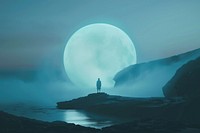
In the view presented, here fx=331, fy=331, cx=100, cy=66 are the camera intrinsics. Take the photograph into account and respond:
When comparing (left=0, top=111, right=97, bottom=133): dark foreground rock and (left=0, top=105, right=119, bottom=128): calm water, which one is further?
(left=0, top=105, right=119, bottom=128): calm water

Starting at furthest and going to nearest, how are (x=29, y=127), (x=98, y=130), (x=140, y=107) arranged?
(x=140, y=107) < (x=29, y=127) < (x=98, y=130)

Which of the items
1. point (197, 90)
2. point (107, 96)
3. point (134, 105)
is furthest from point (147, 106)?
point (107, 96)

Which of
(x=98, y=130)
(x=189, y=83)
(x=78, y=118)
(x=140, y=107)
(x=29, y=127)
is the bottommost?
(x=98, y=130)

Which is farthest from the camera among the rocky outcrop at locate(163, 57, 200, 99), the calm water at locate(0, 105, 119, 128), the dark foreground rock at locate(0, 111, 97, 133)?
the rocky outcrop at locate(163, 57, 200, 99)

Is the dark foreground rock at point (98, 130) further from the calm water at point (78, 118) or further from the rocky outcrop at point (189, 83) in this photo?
the rocky outcrop at point (189, 83)

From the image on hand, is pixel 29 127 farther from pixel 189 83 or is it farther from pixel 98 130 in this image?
pixel 189 83

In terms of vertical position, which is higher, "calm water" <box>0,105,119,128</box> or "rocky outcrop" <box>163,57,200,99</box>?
"rocky outcrop" <box>163,57,200,99</box>

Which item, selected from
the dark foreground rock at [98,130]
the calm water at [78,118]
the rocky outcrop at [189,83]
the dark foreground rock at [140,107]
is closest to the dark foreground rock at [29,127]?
the dark foreground rock at [98,130]

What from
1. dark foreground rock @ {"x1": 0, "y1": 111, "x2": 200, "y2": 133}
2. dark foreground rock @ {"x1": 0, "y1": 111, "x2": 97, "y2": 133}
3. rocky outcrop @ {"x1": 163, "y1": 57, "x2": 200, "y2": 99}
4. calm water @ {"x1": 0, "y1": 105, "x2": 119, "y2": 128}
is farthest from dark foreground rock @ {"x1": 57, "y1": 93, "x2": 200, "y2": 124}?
dark foreground rock @ {"x1": 0, "y1": 111, "x2": 97, "y2": 133}

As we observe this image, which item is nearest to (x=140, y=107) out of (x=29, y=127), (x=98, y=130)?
(x=98, y=130)

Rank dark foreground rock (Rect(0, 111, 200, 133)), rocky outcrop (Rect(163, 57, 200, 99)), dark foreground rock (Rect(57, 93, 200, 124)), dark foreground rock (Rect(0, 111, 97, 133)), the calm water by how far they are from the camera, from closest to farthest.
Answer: dark foreground rock (Rect(0, 111, 200, 133)) < dark foreground rock (Rect(0, 111, 97, 133)) < dark foreground rock (Rect(57, 93, 200, 124)) < the calm water < rocky outcrop (Rect(163, 57, 200, 99))

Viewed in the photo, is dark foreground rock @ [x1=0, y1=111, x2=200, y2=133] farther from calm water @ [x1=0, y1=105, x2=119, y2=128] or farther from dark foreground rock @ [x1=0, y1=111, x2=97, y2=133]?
calm water @ [x1=0, y1=105, x2=119, y2=128]

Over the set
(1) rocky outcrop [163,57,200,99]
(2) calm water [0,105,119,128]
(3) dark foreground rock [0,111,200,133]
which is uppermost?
(1) rocky outcrop [163,57,200,99]

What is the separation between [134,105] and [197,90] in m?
20.5
